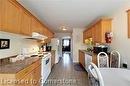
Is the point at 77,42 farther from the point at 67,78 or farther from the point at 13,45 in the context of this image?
the point at 13,45

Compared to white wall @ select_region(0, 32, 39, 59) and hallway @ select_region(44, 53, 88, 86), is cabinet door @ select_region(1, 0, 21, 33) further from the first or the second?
hallway @ select_region(44, 53, 88, 86)

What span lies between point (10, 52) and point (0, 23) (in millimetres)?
1498

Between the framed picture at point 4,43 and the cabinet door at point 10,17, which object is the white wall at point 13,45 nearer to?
the framed picture at point 4,43

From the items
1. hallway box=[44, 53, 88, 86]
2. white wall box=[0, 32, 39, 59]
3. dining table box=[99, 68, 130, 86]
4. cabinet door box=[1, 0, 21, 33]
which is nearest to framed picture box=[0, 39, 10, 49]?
white wall box=[0, 32, 39, 59]

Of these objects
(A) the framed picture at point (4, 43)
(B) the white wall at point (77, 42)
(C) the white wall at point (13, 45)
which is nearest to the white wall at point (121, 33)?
(C) the white wall at point (13, 45)

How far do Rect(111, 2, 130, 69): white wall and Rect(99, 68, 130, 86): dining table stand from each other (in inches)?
31.7

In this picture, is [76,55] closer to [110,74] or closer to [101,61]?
[101,61]

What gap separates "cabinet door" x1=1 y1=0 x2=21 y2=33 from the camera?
6.73 feet

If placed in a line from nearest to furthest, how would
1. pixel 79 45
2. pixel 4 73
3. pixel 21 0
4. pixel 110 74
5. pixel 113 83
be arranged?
pixel 4 73
pixel 113 83
pixel 110 74
pixel 21 0
pixel 79 45

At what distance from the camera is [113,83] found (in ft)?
7.78

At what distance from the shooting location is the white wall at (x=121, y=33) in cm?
337

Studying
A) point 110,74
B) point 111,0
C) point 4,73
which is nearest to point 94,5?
point 111,0

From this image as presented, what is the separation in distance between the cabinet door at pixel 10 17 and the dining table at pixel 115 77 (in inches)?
70.8

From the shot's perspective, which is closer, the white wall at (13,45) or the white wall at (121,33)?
the white wall at (13,45)
